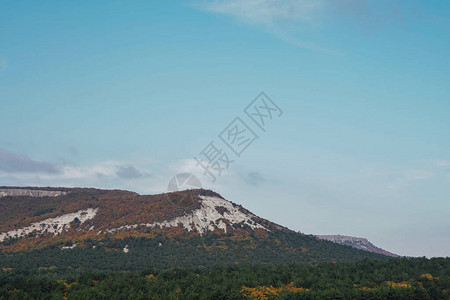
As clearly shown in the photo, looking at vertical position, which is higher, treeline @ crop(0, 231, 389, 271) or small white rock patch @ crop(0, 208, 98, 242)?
small white rock patch @ crop(0, 208, 98, 242)

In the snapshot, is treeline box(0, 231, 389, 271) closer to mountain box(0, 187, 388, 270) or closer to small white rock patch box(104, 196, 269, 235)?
mountain box(0, 187, 388, 270)

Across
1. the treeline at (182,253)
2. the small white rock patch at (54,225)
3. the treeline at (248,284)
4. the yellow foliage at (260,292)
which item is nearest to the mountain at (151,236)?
the treeline at (182,253)

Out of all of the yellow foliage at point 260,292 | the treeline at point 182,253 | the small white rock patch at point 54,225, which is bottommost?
the yellow foliage at point 260,292

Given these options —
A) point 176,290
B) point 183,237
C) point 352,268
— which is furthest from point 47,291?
point 183,237

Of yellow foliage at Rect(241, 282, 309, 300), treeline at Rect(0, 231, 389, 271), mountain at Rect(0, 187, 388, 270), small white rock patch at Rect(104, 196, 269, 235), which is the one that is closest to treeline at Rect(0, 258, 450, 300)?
yellow foliage at Rect(241, 282, 309, 300)

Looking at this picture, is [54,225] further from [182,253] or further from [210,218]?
[182,253]

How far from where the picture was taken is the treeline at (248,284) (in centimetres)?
5838

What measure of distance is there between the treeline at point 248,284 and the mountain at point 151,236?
38.3m

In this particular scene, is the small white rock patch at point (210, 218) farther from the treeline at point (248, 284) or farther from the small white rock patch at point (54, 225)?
the treeline at point (248, 284)

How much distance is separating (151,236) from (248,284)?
8081cm

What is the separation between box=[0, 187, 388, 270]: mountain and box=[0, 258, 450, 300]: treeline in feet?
126

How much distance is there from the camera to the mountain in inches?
4772

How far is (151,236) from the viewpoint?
144 m

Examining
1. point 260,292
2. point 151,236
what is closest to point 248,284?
point 260,292
